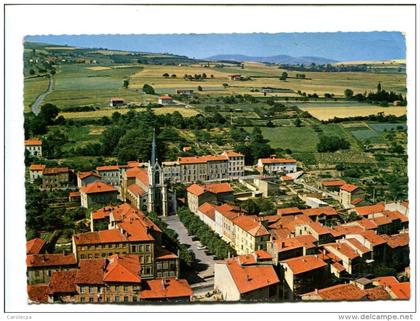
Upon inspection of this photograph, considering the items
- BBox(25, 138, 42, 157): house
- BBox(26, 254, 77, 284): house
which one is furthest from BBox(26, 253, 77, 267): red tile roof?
BBox(25, 138, 42, 157): house

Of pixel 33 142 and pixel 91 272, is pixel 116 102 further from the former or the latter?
pixel 91 272

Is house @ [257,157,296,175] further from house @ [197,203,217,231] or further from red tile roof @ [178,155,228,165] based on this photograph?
house @ [197,203,217,231]

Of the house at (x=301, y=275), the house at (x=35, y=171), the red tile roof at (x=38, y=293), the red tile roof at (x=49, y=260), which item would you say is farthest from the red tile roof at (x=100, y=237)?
the house at (x=301, y=275)

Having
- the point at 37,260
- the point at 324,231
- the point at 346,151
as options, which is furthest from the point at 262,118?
the point at 37,260

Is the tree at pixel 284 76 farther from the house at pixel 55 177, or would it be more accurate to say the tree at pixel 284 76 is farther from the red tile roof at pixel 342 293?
the red tile roof at pixel 342 293

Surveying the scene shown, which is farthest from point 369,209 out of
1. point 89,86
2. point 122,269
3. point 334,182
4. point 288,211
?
point 89,86

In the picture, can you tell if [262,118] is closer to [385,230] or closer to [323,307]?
[385,230]
